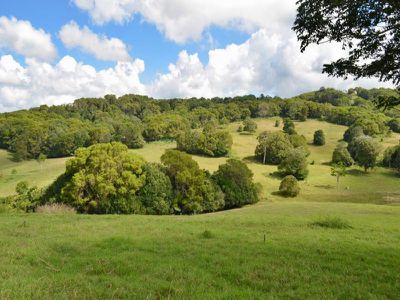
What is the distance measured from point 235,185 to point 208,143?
151 feet

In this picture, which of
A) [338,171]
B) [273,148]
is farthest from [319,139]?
[338,171]

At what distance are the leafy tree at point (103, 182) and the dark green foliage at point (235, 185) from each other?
15728 millimetres

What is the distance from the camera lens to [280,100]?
7643 inches

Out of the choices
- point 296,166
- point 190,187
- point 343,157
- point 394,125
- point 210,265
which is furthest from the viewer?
point 394,125

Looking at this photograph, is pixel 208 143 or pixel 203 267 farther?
pixel 208 143

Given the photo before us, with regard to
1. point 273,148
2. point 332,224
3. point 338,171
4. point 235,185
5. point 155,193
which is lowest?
point 155,193

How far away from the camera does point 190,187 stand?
60.7 metres

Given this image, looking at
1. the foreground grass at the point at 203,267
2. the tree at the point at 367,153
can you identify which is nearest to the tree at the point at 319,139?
the tree at the point at 367,153

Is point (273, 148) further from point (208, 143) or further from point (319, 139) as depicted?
point (319, 139)

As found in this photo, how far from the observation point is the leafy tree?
2106 inches

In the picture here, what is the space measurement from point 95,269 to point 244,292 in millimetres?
4395

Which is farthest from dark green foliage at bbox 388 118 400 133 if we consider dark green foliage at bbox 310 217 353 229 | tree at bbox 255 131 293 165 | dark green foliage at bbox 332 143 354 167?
dark green foliage at bbox 310 217 353 229

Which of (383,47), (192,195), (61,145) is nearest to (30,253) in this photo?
(383,47)

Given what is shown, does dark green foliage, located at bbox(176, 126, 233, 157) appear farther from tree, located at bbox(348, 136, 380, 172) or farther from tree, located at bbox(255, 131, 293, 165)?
tree, located at bbox(348, 136, 380, 172)
